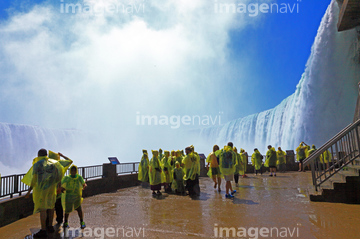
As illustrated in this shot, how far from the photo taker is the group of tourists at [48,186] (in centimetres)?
476

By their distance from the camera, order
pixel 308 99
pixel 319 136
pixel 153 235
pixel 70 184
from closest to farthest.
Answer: pixel 153 235 → pixel 70 184 → pixel 319 136 → pixel 308 99

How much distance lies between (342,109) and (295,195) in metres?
26.0

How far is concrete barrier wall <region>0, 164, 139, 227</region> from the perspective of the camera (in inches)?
244

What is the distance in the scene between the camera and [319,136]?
3134 cm

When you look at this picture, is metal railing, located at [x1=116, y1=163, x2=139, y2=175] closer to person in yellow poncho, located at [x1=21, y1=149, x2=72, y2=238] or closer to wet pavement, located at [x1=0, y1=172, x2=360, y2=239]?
wet pavement, located at [x1=0, y1=172, x2=360, y2=239]

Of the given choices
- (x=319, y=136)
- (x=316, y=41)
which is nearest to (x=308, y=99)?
(x=319, y=136)

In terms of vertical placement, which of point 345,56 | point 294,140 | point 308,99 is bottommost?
point 294,140

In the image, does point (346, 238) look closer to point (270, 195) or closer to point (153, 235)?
point (153, 235)

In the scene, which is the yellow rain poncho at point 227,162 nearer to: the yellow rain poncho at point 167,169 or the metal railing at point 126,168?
the yellow rain poncho at point 167,169

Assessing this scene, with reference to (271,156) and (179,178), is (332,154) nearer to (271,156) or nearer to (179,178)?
(179,178)

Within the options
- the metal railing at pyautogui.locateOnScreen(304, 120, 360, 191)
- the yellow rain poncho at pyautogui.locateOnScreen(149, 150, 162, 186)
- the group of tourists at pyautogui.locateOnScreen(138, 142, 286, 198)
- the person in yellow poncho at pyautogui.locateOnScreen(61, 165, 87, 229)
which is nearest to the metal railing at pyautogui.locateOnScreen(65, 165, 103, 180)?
the group of tourists at pyautogui.locateOnScreen(138, 142, 286, 198)

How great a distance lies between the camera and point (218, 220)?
5.47m

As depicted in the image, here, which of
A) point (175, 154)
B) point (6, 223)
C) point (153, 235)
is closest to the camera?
point (153, 235)

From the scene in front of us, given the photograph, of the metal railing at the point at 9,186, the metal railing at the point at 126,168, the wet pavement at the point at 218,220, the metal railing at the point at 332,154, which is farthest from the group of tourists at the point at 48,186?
the metal railing at the point at 126,168
